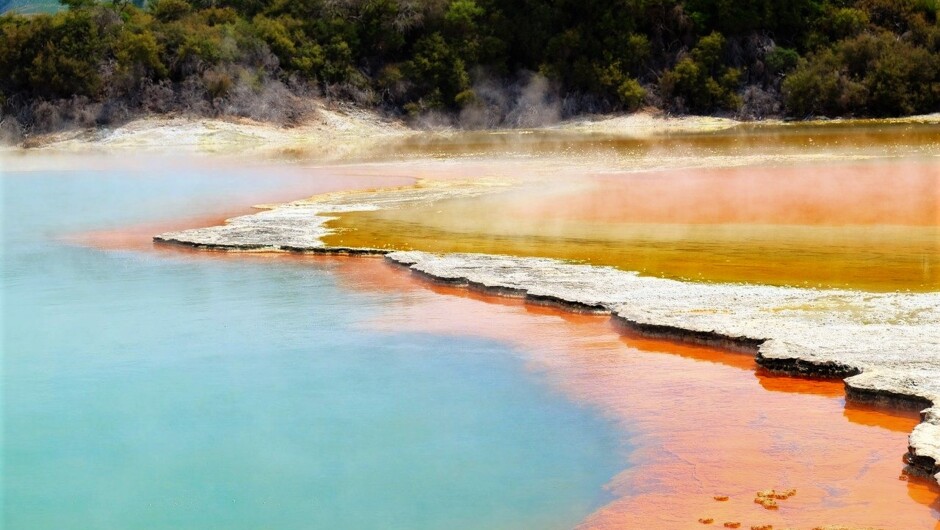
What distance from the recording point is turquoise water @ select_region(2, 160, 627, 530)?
277 inches

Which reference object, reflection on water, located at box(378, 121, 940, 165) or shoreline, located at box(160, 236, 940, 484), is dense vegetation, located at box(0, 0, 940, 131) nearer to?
reflection on water, located at box(378, 121, 940, 165)

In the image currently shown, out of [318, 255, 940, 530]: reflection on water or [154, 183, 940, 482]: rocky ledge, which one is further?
[154, 183, 940, 482]: rocky ledge

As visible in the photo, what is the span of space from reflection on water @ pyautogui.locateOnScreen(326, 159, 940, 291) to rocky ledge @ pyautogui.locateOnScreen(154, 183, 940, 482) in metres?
0.78

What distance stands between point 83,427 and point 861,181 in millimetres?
16637

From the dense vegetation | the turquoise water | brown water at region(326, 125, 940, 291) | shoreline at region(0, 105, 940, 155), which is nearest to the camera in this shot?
the turquoise water

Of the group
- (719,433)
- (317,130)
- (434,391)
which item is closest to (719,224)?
(434,391)

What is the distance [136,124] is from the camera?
161 feet

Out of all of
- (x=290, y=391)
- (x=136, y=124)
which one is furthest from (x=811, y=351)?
(x=136, y=124)

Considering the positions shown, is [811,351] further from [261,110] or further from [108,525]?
[261,110]

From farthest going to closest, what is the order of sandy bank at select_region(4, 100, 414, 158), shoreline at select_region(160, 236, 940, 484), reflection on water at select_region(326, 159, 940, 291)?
sandy bank at select_region(4, 100, 414, 158) < reflection on water at select_region(326, 159, 940, 291) < shoreline at select_region(160, 236, 940, 484)

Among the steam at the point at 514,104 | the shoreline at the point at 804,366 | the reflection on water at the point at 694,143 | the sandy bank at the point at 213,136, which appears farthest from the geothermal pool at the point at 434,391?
the steam at the point at 514,104

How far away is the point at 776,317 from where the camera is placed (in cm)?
1043

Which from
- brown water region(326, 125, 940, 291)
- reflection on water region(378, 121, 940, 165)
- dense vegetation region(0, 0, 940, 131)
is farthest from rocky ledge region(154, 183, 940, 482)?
dense vegetation region(0, 0, 940, 131)

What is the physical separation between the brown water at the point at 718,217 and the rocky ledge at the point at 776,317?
776 mm
